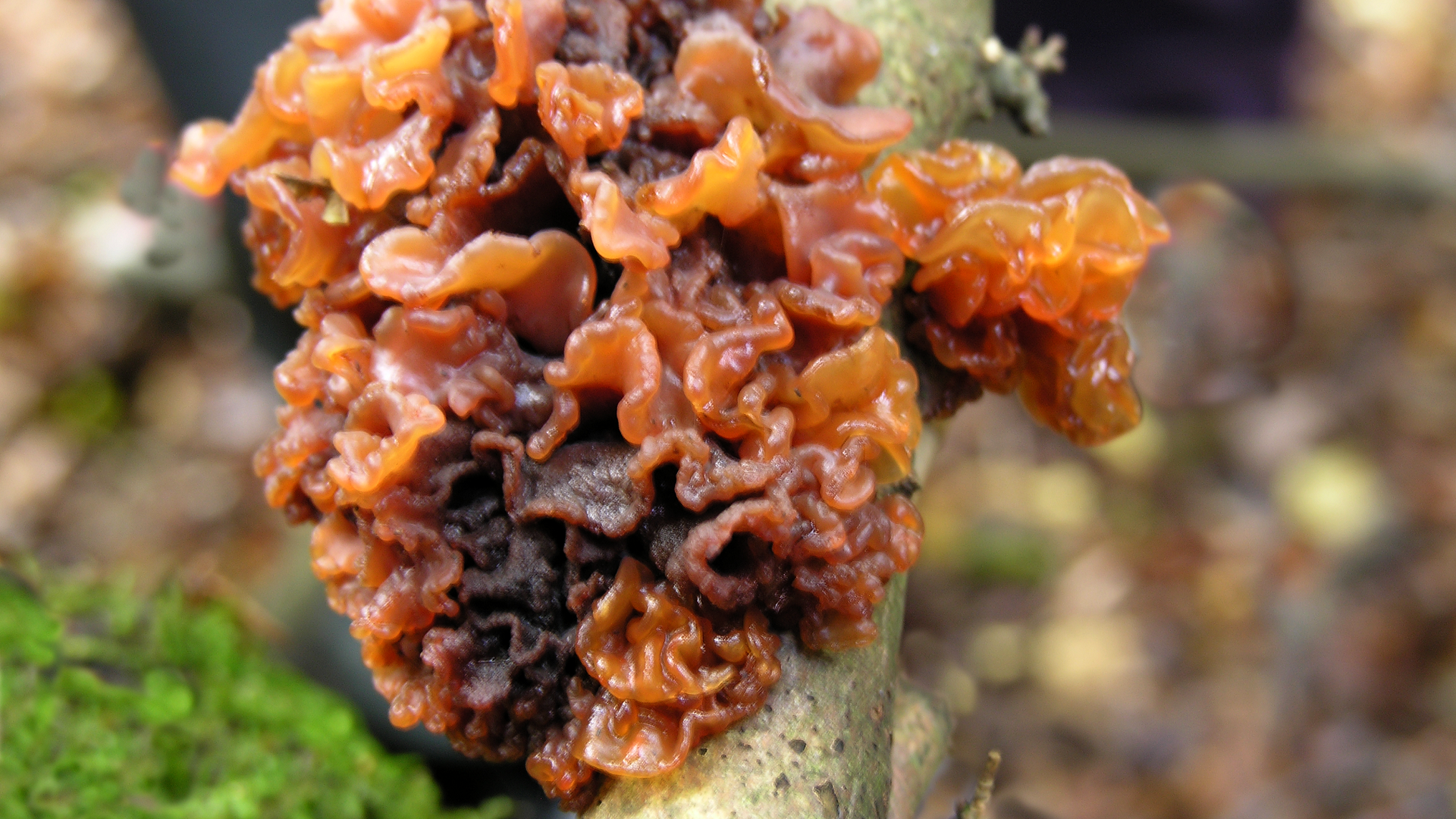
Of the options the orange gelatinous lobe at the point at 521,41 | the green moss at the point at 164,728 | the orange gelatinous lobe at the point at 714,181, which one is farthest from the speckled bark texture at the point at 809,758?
the green moss at the point at 164,728

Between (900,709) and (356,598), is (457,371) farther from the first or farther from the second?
(900,709)

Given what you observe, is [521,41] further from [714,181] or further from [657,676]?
[657,676]

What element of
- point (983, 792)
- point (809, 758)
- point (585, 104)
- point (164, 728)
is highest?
point (585, 104)

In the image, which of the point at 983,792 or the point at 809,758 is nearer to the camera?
the point at 809,758

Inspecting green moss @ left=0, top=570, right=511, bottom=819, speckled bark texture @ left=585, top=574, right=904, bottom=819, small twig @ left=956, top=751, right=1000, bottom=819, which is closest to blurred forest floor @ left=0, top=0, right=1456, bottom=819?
green moss @ left=0, top=570, right=511, bottom=819

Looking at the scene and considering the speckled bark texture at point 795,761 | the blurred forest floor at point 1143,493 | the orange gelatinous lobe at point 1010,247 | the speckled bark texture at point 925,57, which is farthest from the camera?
the blurred forest floor at point 1143,493

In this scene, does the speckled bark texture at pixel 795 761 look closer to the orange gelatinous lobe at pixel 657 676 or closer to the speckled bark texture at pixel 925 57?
the orange gelatinous lobe at pixel 657 676

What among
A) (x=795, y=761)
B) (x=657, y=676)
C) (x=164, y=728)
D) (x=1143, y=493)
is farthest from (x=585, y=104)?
Answer: (x=1143, y=493)

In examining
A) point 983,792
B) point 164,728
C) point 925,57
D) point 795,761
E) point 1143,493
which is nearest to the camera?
point 795,761
